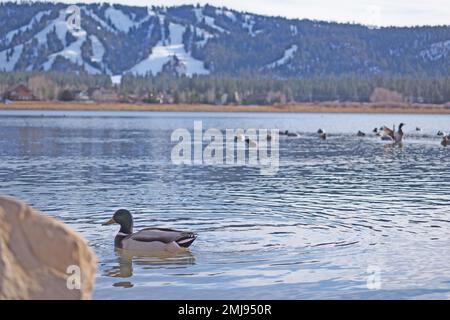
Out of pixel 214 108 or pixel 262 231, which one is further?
pixel 214 108

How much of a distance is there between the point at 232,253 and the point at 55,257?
28.6ft

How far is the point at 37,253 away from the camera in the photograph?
6.54 meters

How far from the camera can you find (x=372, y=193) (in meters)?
25.3

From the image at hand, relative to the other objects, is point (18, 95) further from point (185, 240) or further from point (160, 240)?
point (185, 240)

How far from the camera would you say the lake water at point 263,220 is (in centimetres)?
1254

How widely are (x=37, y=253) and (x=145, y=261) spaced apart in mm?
8199

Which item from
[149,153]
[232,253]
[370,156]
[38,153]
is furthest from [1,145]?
[232,253]

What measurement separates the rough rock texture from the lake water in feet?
17.0

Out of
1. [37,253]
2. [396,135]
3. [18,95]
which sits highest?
[18,95]

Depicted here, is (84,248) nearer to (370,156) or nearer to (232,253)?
(232,253)

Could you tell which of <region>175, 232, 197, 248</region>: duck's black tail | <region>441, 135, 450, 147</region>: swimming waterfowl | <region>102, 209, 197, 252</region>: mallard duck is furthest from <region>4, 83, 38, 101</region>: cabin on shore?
<region>175, 232, 197, 248</region>: duck's black tail

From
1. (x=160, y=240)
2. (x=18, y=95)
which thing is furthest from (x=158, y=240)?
(x=18, y=95)

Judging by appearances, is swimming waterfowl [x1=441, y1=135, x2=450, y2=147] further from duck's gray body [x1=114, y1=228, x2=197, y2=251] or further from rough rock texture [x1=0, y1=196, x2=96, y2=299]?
rough rock texture [x1=0, y1=196, x2=96, y2=299]
